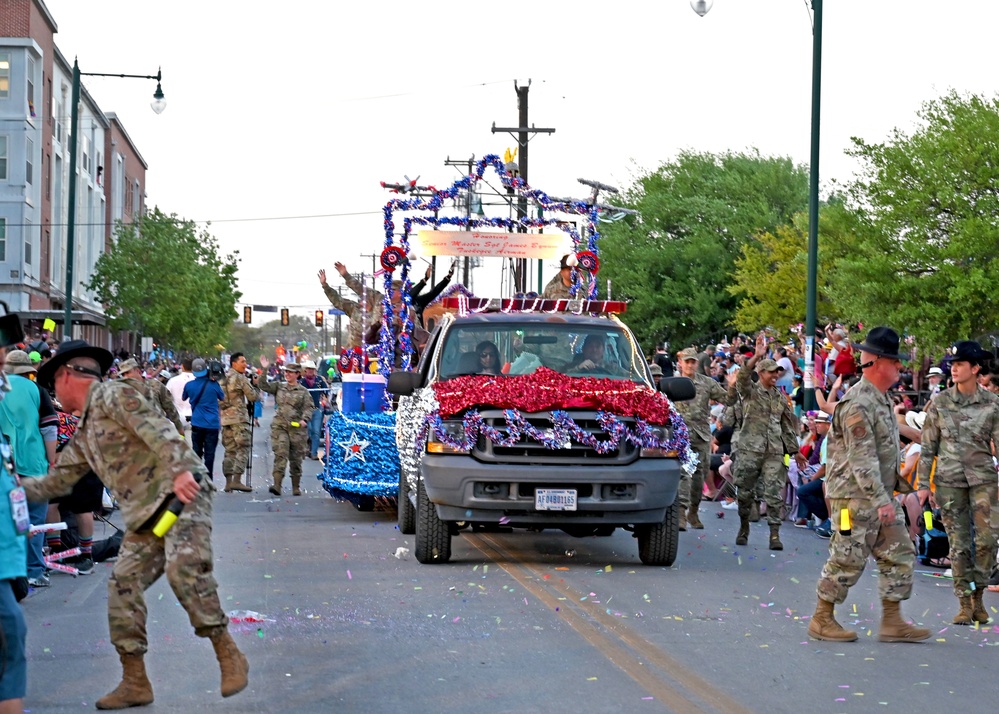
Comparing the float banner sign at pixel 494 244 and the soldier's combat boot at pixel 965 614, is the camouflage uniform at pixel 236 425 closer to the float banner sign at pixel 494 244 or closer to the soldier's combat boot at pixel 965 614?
the float banner sign at pixel 494 244

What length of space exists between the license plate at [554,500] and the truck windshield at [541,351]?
153cm

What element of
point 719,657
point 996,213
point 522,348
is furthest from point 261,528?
point 996,213

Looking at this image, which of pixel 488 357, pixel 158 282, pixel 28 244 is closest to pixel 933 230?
pixel 488 357

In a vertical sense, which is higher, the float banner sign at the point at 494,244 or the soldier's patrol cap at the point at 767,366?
the float banner sign at the point at 494,244

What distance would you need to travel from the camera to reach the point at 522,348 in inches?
502

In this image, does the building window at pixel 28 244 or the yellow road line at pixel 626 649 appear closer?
the yellow road line at pixel 626 649

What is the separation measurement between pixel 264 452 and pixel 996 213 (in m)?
16.4

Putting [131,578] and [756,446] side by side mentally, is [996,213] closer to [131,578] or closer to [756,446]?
[756,446]

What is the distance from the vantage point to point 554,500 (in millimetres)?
11242

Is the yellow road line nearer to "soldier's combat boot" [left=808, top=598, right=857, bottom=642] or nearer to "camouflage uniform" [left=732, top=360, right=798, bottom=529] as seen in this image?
"soldier's combat boot" [left=808, top=598, right=857, bottom=642]

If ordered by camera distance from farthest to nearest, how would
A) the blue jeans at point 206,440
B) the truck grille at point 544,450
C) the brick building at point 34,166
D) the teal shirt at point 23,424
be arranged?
the brick building at point 34,166
the blue jeans at point 206,440
the truck grille at point 544,450
the teal shirt at point 23,424

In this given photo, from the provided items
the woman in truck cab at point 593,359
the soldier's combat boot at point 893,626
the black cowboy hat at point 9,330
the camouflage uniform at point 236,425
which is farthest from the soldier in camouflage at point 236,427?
the black cowboy hat at point 9,330

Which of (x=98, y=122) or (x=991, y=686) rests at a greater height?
(x=98, y=122)

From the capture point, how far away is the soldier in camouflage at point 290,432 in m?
19.8
